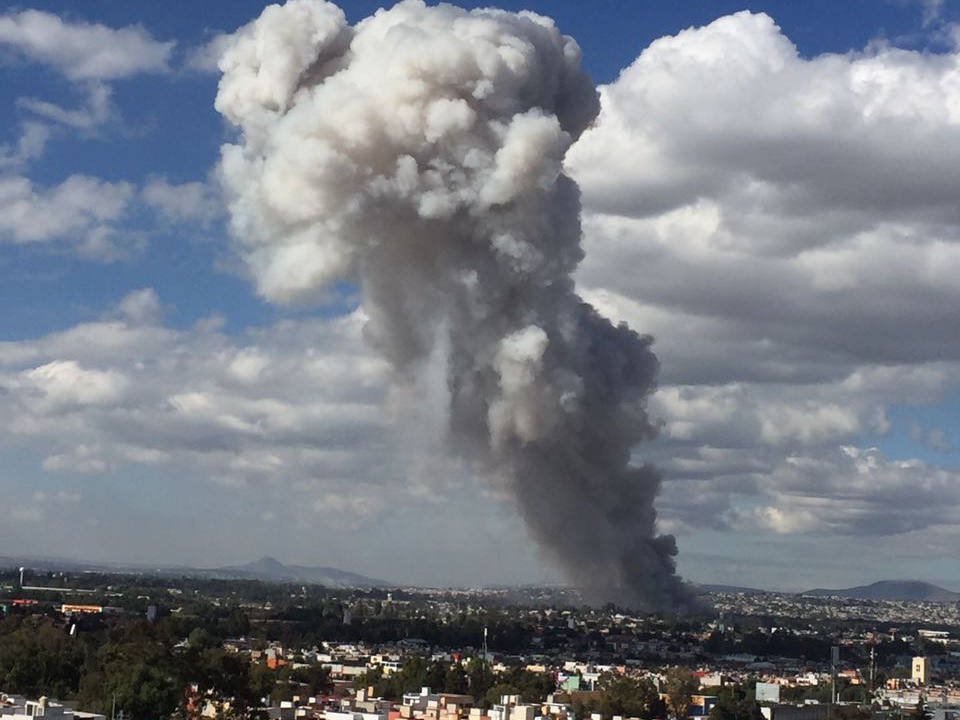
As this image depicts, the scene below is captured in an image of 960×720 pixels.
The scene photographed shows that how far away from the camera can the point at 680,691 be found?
2168 inches

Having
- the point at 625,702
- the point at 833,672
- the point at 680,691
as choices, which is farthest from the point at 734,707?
the point at 833,672

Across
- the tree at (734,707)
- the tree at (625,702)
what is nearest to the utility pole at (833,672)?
the tree at (734,707)

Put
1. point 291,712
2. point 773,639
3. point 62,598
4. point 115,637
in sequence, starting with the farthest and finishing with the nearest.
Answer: point 62,598, point 773,639, point 115,637, point 291,712

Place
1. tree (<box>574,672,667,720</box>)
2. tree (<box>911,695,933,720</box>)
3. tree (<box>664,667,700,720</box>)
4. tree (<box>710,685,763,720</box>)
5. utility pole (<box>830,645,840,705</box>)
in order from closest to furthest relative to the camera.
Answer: tree (<box>574,672,667,720</box>), tree (<box>710,685,763,720</box>), tree (<box>664,667,700,720</box>), tree (<box>911,695,933,720</box>), utility pole (<box>830,645,840,705</box>)

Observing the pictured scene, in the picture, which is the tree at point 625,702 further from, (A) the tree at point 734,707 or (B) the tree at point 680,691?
(A) the tree at point 734,707

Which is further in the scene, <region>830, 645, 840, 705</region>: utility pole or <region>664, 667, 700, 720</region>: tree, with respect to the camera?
<region>830, 645, 840, 705</region>: utility pole

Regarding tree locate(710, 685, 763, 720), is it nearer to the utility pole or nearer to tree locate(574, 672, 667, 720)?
tree locate(574, 672, 667, 720)

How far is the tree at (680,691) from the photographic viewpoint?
51900 mm

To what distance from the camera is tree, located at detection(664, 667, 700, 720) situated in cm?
5190

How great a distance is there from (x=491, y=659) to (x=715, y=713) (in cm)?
1973

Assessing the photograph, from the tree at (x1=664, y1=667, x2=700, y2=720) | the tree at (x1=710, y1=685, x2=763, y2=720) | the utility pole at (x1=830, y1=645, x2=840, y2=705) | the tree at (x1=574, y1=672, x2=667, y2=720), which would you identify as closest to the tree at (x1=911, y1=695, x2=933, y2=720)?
the utility pole at (x1=830, y1=645, x2=840, y2=705)

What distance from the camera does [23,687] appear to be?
149 feet

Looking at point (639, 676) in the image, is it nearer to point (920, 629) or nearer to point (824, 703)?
point (824, 703)

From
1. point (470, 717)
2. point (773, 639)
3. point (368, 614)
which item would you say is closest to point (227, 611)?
point (368, 614)
